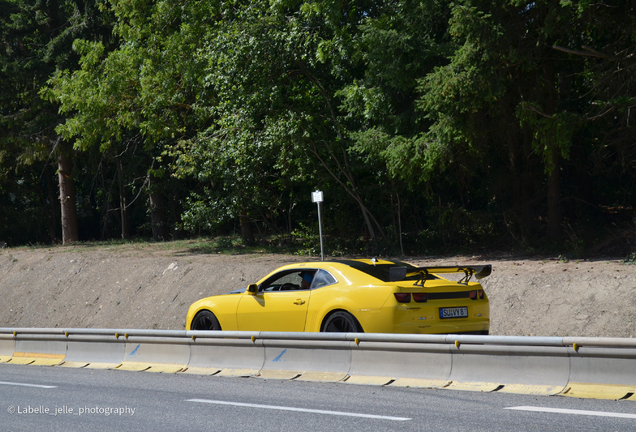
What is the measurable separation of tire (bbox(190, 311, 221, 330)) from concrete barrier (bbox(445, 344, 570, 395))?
4.50 m

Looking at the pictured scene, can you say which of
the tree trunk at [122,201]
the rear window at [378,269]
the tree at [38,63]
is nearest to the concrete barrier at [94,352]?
the rear window at [378,269]

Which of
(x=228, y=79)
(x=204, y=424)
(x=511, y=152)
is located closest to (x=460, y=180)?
(x=511, y=152)

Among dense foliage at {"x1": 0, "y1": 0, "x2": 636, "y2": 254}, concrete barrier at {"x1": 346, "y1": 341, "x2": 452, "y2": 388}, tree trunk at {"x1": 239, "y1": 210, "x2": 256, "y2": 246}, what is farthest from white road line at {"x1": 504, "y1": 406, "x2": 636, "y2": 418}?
tree trunk at {"x1": 239, "y1": 210, "x2": 256, "y2": 246}

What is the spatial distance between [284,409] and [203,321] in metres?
4.34

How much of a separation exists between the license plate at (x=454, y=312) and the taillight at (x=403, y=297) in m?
0.49

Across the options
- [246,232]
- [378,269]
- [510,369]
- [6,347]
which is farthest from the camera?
[246,232]

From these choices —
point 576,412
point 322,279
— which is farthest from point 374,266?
point 576,412

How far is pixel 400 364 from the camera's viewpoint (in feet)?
27.0

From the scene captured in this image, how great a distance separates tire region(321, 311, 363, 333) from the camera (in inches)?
359

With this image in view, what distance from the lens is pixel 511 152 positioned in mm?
20844

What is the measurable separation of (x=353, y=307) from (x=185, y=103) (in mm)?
18231

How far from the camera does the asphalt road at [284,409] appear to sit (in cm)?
598

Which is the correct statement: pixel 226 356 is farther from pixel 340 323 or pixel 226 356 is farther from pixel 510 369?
pixel 510 369

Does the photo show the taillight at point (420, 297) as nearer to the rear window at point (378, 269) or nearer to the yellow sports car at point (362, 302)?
the yellow sports car at point (362, 302)
